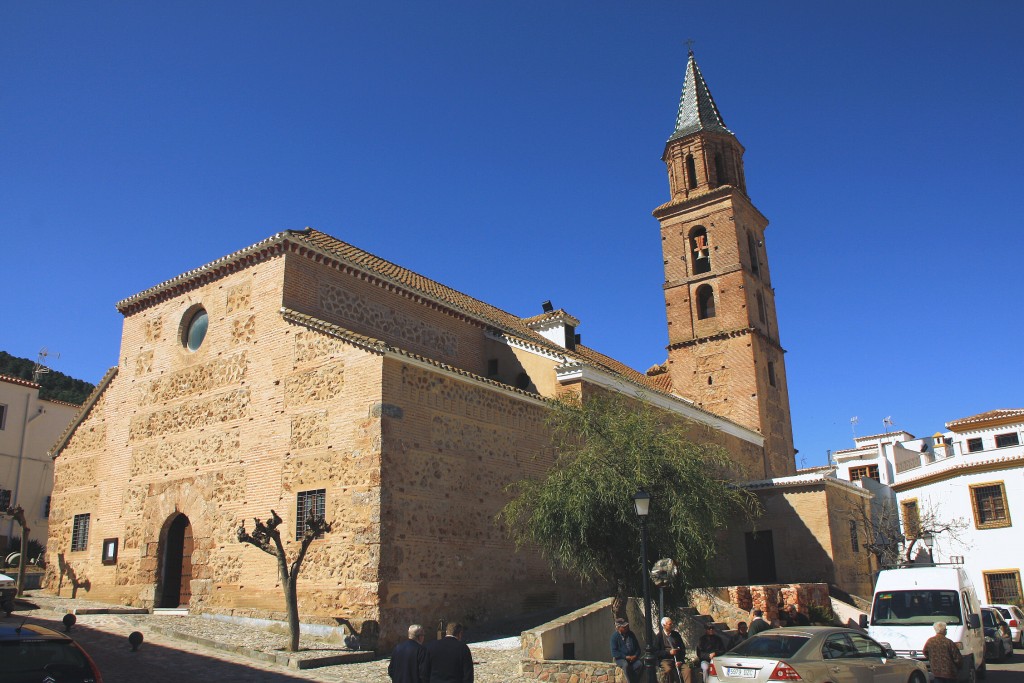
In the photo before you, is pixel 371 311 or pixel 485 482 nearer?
pixel 485 482

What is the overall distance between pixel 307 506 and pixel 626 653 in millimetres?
7298

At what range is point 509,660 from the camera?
1293 cm

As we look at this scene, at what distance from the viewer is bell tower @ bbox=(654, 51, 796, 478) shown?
29969 mm

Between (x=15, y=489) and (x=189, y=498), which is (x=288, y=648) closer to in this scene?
(x=189, y=498)

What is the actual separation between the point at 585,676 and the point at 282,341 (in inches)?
375

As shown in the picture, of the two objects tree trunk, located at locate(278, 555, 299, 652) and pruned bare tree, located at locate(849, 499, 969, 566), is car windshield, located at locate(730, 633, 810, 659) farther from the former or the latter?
pruned bare tree, located at locate(849, 499, 969, 566)

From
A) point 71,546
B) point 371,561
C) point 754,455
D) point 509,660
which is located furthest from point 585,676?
point 754,455

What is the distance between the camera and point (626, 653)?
10.5m

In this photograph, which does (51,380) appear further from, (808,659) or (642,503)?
(808,659)

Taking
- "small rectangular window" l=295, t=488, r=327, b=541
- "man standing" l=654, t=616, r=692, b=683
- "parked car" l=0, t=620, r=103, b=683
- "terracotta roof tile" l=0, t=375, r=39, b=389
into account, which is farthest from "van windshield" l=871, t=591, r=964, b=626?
"terracotta roof tile" l=0, t=375, r=39, b=389

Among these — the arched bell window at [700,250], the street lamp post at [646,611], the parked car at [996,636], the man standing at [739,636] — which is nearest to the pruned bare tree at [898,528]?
the parked car at [996,636]

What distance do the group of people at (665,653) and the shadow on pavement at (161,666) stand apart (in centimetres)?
459

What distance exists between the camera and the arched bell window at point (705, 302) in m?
31.6

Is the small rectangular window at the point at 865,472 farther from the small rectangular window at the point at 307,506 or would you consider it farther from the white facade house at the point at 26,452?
the white facade house at the point at 26,452
